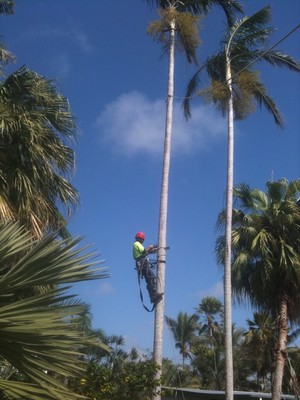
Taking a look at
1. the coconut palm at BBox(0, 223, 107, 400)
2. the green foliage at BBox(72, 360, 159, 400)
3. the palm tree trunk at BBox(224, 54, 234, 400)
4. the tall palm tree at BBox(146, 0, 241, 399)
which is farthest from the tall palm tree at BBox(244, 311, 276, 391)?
the coconut palm at BBox(0, 223, 107, 400)

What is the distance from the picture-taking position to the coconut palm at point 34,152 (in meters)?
11.1

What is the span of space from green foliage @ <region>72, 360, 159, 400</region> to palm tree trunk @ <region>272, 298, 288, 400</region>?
28.2 ft

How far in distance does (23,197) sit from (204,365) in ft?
105

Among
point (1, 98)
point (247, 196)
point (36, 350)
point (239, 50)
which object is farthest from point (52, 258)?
point (247, 196)

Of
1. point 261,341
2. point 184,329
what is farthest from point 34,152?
point 184,329

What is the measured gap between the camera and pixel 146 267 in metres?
11.2

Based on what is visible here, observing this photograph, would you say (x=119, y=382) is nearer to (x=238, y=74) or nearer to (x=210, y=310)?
(x=238, y=74)

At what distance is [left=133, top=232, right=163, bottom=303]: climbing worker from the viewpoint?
A: 11.1 meters

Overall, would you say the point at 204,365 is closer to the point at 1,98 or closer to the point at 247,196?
the point at 247,196

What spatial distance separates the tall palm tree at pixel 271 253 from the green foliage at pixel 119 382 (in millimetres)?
9076

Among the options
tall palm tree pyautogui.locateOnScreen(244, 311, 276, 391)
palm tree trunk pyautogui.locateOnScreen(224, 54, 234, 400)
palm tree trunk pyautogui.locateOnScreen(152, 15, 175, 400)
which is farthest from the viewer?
tall palm tree pyautogui.locateOnScreen(244, 311, 276, 391)

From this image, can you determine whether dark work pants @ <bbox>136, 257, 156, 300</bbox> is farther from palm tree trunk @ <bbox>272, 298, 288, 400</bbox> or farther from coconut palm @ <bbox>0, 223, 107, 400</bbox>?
palm tree trunk @ <bbox>272, 298, 288, 400</bbox>

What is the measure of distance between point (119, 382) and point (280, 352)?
377 inches

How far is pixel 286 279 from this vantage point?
60.9 ft
